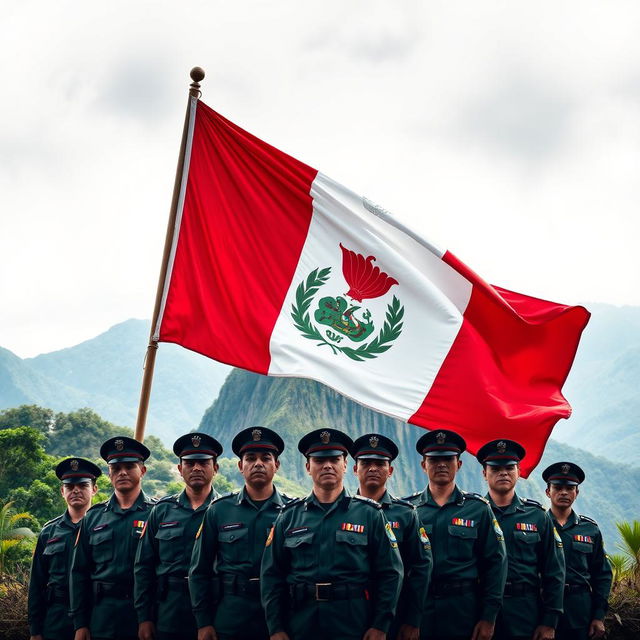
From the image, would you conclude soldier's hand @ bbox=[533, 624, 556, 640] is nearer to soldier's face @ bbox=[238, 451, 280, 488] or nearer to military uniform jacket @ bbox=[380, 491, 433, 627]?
military uniform jacket @ bbox=[380, 491, 433, 627]

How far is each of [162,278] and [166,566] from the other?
251 centimetres

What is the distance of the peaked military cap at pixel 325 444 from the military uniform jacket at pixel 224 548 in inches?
22.4

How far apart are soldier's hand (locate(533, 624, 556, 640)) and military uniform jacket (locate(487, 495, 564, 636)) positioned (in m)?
0.03

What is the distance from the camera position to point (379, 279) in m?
7.95

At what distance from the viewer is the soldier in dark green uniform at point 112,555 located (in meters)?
6.35

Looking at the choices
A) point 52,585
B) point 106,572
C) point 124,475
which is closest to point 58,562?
point 52,585

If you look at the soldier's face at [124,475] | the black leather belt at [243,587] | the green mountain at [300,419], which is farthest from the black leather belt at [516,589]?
the green mountain at [300,419]

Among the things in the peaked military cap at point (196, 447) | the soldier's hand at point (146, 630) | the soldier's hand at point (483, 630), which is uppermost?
the peaked military cap at point (196, 447)

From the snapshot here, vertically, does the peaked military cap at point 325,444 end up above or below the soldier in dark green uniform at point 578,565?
above

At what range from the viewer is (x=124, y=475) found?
676cm

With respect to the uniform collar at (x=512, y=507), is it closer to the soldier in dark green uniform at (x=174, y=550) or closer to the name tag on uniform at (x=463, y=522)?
the name tag on uniform at (x=463, y=522)

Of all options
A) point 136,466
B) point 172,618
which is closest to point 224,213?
point 136,466

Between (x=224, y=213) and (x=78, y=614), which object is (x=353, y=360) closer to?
(x=224, y=213)

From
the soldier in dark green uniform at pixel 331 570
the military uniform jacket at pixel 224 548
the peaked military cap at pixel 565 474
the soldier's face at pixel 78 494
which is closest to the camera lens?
the soldier in dark green uniform at pixel 331 570
